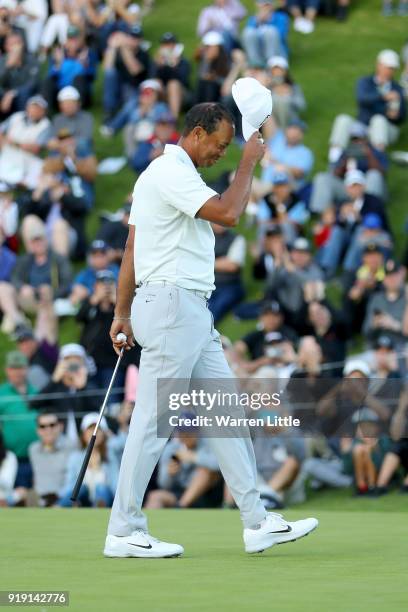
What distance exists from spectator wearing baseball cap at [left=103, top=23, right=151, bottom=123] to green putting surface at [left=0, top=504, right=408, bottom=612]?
527 inches

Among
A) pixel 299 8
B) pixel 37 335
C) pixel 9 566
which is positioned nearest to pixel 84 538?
pixel 9 566

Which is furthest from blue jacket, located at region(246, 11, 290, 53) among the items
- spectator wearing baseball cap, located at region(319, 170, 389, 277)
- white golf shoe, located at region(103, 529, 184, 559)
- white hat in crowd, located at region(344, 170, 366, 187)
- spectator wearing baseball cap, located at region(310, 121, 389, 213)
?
white golf shoe, located at region(103, 529, 184, 559)

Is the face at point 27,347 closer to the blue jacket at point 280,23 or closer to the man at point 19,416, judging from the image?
the man at point 19,416

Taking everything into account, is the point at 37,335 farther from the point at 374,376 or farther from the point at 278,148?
the point at 374,376

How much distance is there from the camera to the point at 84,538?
357 inches

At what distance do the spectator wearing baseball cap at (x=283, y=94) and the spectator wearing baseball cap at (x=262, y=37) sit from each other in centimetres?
91

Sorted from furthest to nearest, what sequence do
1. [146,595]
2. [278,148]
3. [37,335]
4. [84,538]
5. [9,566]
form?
1. [278,148]
2. [37,335]
3. [84,538]
4. [9,566]
5. [146,595]

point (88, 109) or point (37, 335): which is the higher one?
point (88, 109)

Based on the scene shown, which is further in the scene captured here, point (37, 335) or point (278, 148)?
point (278, 148)

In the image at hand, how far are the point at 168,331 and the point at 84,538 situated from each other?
A: 2217 millimetres

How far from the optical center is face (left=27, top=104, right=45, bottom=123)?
21781 millimetres

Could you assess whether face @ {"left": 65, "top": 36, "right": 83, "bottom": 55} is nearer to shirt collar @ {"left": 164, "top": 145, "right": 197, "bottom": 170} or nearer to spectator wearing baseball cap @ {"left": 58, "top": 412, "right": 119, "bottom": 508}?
spectator wearing baseball cap @ {"left": 58, "top": 412, "right": 119, "bottom": 508}

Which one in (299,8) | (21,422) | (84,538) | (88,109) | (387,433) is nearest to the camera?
(84,538)

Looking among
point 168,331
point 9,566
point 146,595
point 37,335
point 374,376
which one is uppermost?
point 168,331
